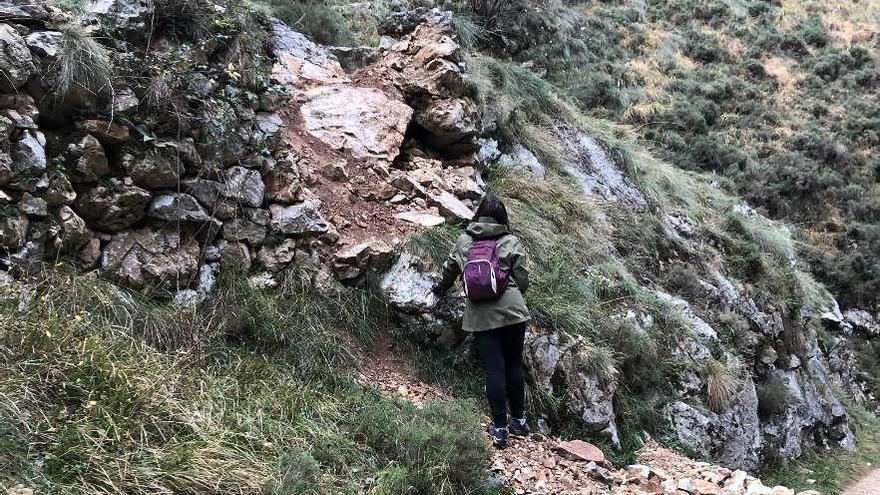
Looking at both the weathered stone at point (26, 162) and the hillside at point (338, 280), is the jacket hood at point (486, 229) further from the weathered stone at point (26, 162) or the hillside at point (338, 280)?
the weathered stone at point (26, 162)

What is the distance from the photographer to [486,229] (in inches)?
177

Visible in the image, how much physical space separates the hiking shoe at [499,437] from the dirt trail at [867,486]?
5.91 m

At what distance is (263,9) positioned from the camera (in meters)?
6.73

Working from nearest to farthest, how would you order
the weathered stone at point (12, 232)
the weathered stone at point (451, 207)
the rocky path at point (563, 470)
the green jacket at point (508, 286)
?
the weathered stone at point (12, 232) → the rocky path at point (563, 470) → the green jacket at point (508, 286) → the weathered stone at point (451, 207)

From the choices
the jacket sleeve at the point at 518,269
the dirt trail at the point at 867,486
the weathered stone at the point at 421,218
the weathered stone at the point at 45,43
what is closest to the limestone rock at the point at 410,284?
the weathered stone at the point at 421,218

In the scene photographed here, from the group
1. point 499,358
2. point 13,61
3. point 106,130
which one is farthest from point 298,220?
point 13,61

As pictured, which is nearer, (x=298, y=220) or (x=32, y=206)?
(x=32, y=206)

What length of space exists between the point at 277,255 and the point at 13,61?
209 cm

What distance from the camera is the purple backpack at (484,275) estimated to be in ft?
14.0

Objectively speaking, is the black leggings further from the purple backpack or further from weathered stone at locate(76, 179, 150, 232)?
weathered stone at locate(76, 179, 150, 232)

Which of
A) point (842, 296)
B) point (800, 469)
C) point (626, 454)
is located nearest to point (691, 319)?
point (800, 469)

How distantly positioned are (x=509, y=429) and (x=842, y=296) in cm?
1356

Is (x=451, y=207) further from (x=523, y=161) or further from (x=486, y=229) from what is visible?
(x=523, y=161)

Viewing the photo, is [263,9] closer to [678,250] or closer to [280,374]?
[280,374]
